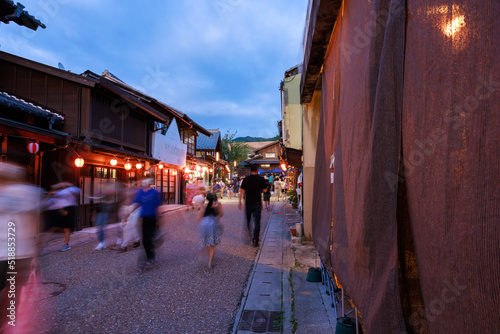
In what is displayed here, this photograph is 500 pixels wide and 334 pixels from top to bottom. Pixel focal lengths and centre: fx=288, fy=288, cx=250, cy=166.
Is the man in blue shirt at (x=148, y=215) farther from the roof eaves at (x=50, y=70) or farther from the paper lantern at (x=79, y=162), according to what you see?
the roof eaves at (x=50, y=70)

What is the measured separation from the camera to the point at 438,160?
112cm

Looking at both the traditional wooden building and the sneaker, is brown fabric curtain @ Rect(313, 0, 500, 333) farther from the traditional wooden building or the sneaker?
the traditional wooden building

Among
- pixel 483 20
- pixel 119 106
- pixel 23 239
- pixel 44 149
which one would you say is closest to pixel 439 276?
pixel 483 20

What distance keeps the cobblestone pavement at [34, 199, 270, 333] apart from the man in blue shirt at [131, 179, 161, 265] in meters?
0.36

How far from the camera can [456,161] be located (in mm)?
1018

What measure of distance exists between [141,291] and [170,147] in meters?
14.2

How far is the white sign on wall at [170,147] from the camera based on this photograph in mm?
16469

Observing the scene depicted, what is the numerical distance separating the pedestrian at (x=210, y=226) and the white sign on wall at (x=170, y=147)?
11.3 m

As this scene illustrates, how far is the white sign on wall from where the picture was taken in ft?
54.0

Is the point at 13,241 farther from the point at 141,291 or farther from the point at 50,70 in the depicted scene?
the point at 50,70

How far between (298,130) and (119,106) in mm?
8600

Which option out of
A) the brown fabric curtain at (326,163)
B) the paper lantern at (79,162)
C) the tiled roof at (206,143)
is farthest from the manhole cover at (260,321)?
the tiled roof at (206,143)

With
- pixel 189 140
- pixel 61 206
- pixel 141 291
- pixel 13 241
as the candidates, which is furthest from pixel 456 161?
pixel 189 140

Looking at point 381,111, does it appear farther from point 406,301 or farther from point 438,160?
point 406,301
